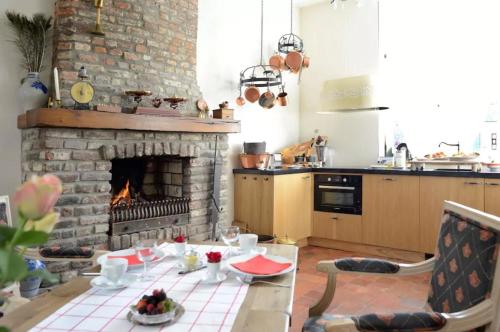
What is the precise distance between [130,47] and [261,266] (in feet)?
8.34

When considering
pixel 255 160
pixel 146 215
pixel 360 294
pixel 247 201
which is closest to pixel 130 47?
pixel 146 215

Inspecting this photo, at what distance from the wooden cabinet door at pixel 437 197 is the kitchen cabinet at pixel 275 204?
1.21 m

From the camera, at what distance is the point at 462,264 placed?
1388 mm

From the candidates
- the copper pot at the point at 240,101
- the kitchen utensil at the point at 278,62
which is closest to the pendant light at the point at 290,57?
the kitchen utensil at the point at 278,62

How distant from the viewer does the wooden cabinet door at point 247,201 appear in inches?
165

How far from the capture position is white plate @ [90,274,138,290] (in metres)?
1.27

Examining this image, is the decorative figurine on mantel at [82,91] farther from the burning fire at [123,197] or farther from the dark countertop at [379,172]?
the dark countertop at [379,172]

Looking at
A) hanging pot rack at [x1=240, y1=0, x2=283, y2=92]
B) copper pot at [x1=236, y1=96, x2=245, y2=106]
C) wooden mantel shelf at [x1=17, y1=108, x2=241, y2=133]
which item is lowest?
wooden mantel shelf at [x1=17, y1=108, x2=241, y2=133]

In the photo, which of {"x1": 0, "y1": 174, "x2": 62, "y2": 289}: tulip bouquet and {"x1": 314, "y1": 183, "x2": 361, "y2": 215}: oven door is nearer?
{"x1": 0, "y1": 174, "x2": 62, "y2": 289}: tulip bouquet

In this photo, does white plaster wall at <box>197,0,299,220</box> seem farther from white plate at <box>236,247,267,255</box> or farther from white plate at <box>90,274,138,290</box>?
white plate at <box>90,274,138,290</box>

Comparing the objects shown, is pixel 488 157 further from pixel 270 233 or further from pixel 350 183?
pixel 270 233

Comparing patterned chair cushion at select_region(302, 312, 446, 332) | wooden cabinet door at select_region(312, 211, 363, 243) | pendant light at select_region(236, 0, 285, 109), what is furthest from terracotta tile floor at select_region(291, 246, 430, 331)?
pendant light at select_region(236, 0, 285, 109)

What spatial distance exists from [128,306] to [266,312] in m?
0.40

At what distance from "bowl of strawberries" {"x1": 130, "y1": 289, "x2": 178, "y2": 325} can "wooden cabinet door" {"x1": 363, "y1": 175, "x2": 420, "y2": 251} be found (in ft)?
11.1
